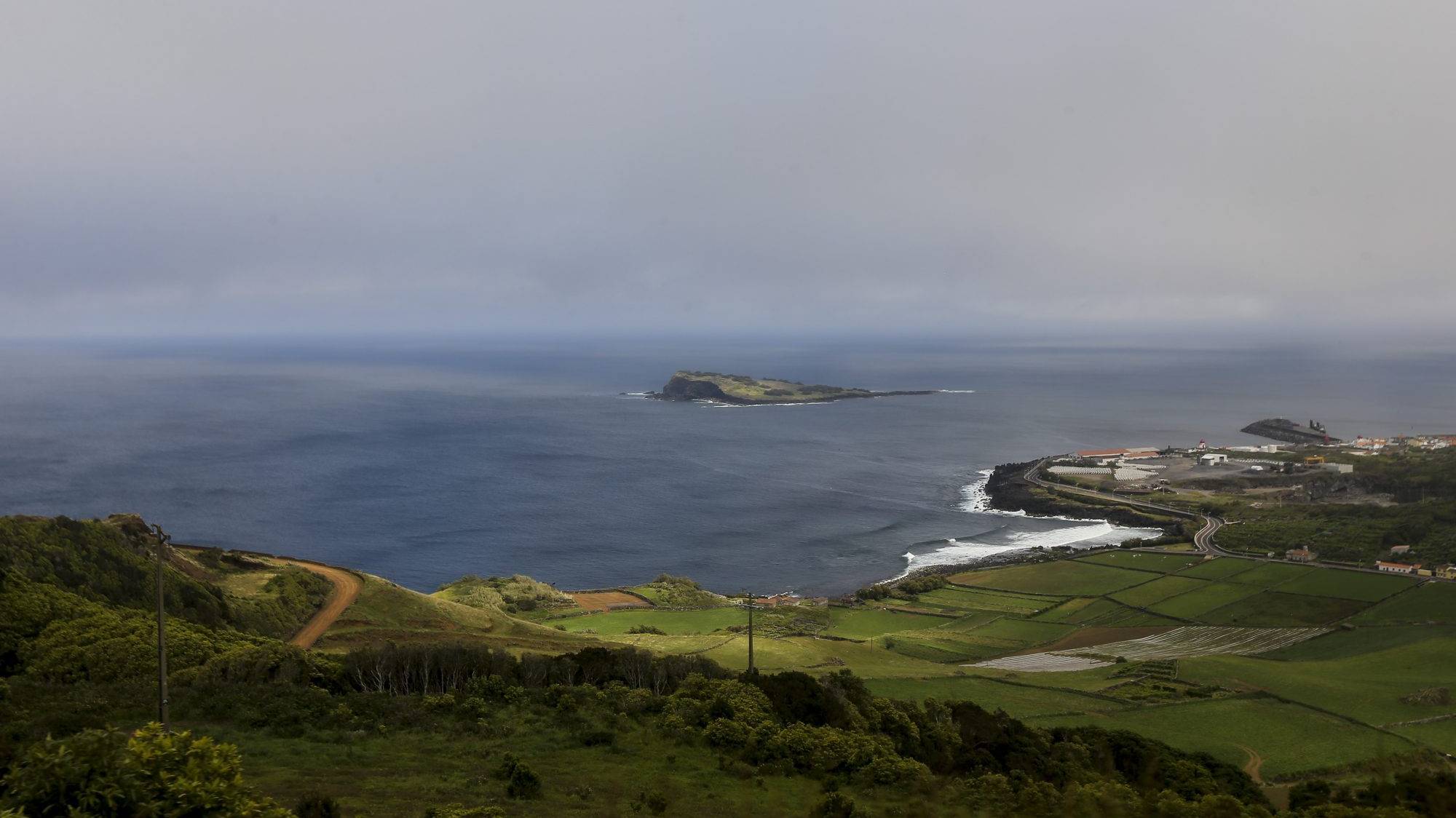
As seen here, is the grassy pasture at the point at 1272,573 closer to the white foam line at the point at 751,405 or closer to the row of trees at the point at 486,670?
the row of trees at the point at 486,670

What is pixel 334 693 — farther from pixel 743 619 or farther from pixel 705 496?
pixel 705 496

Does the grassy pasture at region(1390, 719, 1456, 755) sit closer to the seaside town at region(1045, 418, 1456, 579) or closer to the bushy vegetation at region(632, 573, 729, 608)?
the bushy vegetation at region(632, 573, 729, 608)

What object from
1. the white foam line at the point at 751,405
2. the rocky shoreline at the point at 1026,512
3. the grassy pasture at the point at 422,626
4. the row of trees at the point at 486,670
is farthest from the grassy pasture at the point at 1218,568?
the white foam line at the point at 751,405

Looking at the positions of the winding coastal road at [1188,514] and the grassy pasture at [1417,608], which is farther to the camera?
the winding coastal road at [1188,514]

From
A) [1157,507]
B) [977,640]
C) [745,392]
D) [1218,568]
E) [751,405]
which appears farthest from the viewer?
[745,392]

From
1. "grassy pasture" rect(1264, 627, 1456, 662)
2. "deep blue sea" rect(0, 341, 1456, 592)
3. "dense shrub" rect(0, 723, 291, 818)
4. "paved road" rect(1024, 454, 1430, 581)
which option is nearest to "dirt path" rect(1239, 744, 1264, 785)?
"grassy pasture" rect(1264, 627, 1456, 662)

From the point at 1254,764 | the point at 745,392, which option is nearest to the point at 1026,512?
the point at 1254,764

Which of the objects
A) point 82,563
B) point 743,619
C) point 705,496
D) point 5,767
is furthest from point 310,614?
point 705,496

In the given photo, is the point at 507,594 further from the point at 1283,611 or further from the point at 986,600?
the point at 1283,611
